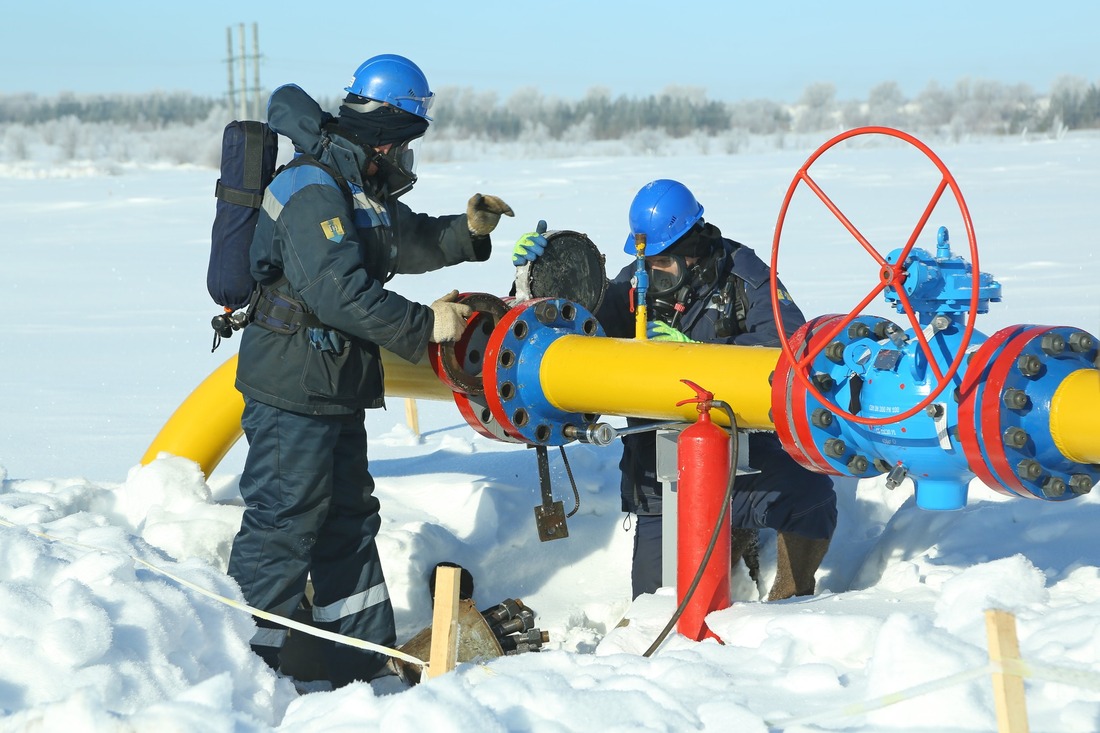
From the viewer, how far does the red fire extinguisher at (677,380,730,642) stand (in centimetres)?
349

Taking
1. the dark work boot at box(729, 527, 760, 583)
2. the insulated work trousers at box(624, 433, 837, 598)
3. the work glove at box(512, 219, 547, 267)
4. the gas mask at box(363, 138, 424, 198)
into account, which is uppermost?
the gas mask at box(363, 138, 424, 198)

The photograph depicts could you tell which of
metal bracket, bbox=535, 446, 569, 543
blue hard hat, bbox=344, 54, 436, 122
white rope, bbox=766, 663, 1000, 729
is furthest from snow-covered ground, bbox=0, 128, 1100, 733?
blue hard hat, bbox=344, 54, 436, 122

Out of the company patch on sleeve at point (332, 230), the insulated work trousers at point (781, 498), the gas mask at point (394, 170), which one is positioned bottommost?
the insulated work trousers at point (781, 498)

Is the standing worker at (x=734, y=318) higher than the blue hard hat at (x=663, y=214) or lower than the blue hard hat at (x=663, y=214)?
lower

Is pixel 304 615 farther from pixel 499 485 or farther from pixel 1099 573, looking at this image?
pixel 1099 573

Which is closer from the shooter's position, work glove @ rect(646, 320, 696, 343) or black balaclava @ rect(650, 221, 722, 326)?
work glove @ rect(646, 320, 696, 343)

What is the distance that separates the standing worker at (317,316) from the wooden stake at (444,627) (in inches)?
42.1

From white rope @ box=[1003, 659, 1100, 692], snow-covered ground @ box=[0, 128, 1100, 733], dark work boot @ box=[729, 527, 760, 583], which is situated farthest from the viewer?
dark work boot @ box=[729, 527, 760, 583]

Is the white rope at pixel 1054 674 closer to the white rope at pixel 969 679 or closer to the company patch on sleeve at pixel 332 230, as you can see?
the white rope at pixel 969 679

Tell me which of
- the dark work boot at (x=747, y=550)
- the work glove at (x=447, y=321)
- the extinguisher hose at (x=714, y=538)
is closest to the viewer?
the extinguisher hose at (x=714, y=538)

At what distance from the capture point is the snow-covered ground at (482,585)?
2646 millimetres

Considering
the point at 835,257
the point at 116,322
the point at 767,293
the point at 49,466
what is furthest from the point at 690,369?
the point at 835,257

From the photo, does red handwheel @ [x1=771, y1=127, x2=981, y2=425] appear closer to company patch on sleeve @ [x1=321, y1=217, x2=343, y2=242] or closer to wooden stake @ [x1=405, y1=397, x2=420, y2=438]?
company patch on sleeve @ [x1=321, y1=217, x2=343, y2=242]

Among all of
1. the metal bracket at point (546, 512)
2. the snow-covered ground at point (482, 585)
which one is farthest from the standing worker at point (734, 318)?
the metal bracket at point (546, 512)
